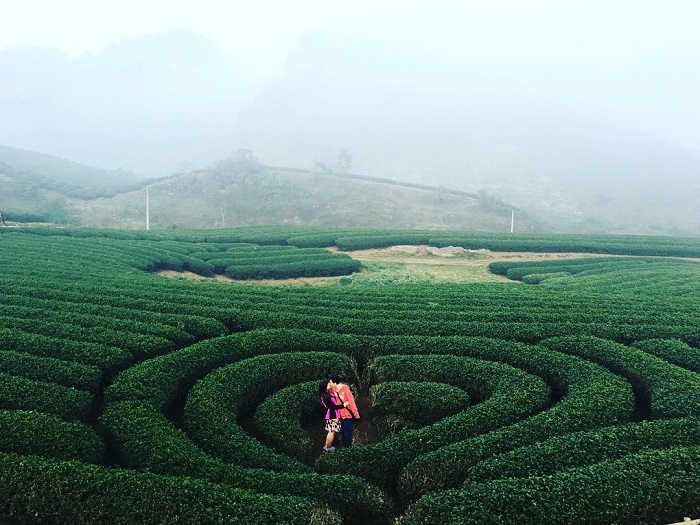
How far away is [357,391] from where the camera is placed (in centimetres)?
1410

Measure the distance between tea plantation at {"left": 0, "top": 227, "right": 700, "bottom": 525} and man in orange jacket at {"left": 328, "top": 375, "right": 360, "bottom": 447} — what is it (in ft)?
2.67

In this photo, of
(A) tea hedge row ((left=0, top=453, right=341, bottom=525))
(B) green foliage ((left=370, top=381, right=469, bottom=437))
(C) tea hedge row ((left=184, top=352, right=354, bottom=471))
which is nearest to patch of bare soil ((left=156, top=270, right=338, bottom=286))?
(C) tea hedge row ((left=184, top=352, right=354, bottom=471))

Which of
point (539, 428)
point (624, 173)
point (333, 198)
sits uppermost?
point (624, 173)

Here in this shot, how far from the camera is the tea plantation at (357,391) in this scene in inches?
351

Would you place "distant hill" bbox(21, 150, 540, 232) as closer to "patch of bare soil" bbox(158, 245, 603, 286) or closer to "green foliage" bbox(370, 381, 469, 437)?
"patch of bare soil" bbox(158, 245, 603, 286)

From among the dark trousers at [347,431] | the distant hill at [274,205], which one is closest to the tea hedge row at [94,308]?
the dark trousers at [347,431]

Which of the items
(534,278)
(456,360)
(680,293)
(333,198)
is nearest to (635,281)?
(680,293)

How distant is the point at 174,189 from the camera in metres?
76.8

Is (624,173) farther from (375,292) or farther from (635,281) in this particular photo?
(375,292)

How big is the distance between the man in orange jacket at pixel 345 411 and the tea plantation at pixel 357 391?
81cm

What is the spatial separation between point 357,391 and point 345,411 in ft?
8.43

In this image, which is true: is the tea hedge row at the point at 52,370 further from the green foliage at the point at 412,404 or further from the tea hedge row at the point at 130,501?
the green foliage at the point at 412,404

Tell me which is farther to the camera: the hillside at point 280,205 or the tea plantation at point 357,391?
the hillside at point 280,205

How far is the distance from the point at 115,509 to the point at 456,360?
29.1 ft
